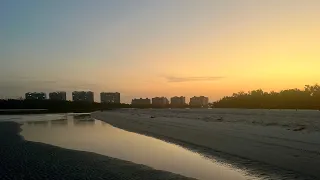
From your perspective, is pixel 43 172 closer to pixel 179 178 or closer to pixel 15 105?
pixel 179 178

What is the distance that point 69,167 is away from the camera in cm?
1630

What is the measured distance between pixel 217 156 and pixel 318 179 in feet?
24.8

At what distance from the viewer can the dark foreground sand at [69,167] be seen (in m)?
14.0

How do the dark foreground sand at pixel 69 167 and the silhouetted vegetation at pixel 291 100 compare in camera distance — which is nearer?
the dark foreground sand at pixel 69 167

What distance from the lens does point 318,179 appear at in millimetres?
12336

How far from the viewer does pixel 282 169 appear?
14531 millimetres

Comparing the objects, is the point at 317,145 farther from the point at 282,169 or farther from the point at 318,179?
the point at 318,179

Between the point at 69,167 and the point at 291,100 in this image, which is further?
the point at 291,100

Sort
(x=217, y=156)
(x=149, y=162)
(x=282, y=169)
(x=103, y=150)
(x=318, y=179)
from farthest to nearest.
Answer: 1. (x=103, y=150)
2. (x=217, y=156)
3. (x=149, y=162)
4. (x=282, y=169)
5. (x=318, y=179)

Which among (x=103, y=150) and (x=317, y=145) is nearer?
(x=317, y=145)

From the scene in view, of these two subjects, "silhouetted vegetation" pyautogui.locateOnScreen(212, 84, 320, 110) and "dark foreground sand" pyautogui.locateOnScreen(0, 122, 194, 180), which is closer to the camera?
"dark foreground sand" pyautogui.locateOnScreen(0, 122, 194, 180)

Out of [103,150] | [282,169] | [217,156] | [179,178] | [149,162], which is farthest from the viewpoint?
[103,150]

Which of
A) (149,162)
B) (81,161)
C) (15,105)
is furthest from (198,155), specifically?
(15,105)

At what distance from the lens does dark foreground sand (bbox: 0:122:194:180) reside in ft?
46.0
